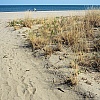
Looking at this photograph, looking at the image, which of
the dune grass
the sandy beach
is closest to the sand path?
the sandy beach

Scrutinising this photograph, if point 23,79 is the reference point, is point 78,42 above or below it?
above

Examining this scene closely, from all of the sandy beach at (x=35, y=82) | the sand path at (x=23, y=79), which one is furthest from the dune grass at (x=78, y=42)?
the sand path at (x=23, y=79)

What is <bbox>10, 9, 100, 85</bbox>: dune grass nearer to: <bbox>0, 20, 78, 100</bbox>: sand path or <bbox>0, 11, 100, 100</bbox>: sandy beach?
<bbox>0, 11, 100, 100</bbox>: sandy beach

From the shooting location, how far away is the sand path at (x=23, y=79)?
5.64 meters

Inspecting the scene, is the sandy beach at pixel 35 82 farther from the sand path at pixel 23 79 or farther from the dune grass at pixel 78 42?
the dune grass at pixel 78 42

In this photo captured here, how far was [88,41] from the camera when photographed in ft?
28.5

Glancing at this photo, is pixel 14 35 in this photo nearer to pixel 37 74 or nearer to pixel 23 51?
pixel 23 51

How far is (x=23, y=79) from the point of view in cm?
648

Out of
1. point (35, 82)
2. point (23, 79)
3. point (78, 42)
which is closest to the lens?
point (35, 82)

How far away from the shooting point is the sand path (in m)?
5.64

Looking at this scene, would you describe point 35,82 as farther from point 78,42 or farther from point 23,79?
point 78,42

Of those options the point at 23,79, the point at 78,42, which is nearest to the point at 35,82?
the point at 23,79

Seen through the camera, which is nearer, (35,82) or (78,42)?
(35,82)

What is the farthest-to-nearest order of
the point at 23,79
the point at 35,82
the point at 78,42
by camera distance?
the point at 78,42 < the point at 23,79 < the point at 35,82
